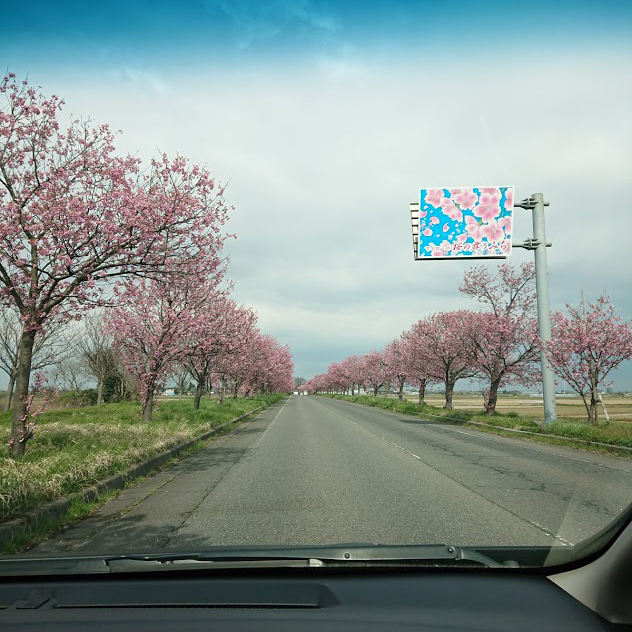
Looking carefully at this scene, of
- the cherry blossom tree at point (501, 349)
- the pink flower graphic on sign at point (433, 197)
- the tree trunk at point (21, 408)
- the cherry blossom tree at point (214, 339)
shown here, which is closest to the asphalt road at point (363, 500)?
the tree trunk at point (21, 408)

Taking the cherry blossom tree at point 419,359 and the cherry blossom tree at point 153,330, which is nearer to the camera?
the cherry blossom tree at point 153,330

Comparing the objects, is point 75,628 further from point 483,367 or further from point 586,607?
point 483,367

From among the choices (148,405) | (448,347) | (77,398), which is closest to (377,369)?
(448,347)

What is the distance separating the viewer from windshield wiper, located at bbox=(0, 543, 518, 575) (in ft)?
9.11

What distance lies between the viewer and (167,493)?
8.21m

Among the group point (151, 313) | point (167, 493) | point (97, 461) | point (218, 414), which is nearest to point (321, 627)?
point (167, 493)

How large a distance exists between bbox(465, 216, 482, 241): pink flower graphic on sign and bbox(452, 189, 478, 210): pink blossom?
1.33 feet

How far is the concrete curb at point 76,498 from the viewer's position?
18.2ft

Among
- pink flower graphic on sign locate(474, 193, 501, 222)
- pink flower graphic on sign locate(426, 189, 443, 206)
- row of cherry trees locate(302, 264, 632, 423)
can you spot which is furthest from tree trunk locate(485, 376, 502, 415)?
pink flower graphic on sign locate(426, 189, 443, 206)

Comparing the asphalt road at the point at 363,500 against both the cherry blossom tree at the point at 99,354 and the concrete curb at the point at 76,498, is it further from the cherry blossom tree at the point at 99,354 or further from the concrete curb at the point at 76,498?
the cherry blossom tree at the point at 99,354

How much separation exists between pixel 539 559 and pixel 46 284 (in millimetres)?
8574

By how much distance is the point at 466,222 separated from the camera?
1705cm

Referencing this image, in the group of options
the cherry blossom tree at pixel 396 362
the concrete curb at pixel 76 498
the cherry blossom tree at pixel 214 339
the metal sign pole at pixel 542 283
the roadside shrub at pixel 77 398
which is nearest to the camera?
the concrete curb at pixel 76 498

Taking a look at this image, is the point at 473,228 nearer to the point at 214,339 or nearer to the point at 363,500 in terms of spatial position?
the point at 214,339
